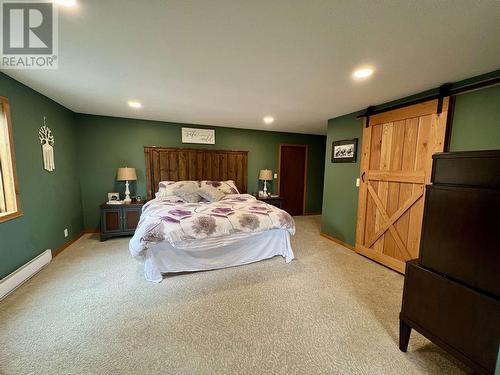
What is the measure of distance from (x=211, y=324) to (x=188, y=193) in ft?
7.92

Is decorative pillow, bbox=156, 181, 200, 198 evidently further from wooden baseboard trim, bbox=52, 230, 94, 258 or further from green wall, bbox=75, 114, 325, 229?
wooden baseboard trim, bbox=52, 230, 94, 258

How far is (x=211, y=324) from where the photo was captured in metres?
1.75

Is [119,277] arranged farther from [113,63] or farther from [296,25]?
[296,25]

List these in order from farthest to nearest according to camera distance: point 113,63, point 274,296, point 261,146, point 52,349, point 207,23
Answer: point 261,146 → point 274,296 → point 113,63 → point 52,349 → point 207,23

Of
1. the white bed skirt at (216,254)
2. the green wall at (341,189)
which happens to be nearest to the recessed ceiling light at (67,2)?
the white bed skirt at (216,254)

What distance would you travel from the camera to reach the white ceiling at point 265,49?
123cm

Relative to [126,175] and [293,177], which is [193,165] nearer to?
[126,175]

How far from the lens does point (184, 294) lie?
2.17 meters

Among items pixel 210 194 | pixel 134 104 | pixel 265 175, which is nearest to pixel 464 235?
→ pixel 210 194

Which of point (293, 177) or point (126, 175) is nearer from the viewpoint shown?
point (126, 175)

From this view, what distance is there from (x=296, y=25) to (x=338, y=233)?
337cm

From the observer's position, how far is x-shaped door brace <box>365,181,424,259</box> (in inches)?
103

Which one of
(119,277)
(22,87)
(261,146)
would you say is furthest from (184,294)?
(261,146)

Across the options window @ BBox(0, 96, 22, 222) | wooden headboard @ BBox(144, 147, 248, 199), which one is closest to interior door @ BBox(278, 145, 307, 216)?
wooden headboard @ BBox(144, 147, 248, 199)
